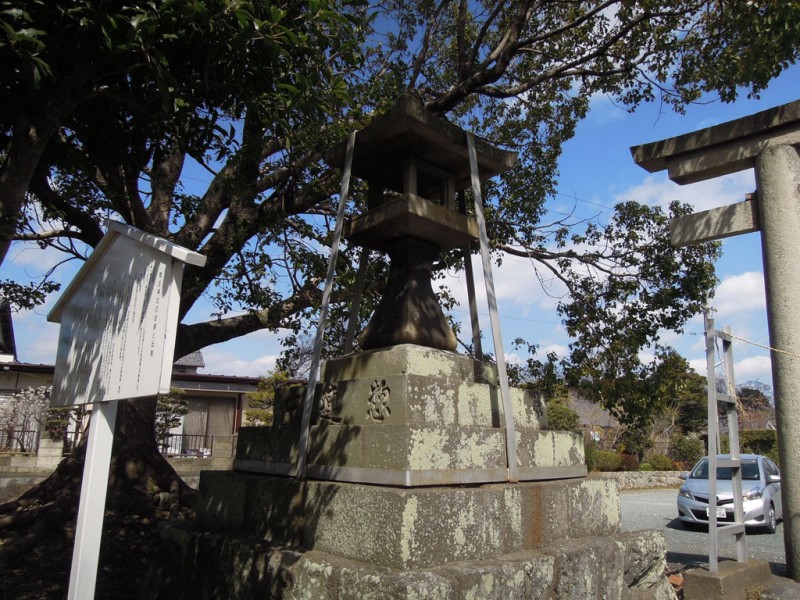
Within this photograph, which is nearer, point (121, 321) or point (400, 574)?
point (121, 321)

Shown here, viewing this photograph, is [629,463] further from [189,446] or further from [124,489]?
[124,489]

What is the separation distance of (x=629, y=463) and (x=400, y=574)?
21218mm

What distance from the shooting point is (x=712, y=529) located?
15.9 feet

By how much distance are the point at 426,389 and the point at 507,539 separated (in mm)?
1032

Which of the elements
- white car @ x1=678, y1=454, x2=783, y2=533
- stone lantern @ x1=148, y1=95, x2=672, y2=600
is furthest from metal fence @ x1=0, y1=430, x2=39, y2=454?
white car @ x1=678, y1=454, x2=783, y2=533

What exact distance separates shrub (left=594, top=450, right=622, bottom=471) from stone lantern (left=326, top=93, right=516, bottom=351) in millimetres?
17454

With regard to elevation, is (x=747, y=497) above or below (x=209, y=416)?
below

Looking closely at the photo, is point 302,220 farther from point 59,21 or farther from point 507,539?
point 507,539

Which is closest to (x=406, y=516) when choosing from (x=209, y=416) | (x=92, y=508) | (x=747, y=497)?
(x=92, y=508)

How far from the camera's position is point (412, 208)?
4.05m

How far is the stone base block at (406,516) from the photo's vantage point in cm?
299

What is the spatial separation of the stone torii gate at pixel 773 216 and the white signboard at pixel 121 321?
5099mm

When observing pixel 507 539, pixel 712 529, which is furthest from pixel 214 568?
pixel 712 529

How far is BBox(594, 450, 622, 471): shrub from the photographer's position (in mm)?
19797
